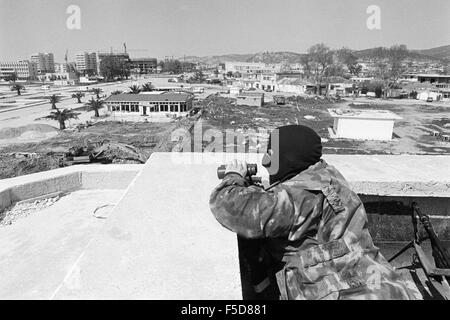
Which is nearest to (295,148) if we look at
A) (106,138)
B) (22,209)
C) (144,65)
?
(22,209)

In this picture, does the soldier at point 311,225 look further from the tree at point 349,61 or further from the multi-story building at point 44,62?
the multi-story building at point 44,62

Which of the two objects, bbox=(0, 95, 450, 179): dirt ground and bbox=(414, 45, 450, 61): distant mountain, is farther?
bbox=(414, 45, 450, 61): distant mountain

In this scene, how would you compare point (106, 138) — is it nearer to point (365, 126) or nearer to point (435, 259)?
point (365, 126)

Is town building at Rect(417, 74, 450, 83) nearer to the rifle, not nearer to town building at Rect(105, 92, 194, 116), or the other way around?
town building at Rect(105, 92, 194, 116)

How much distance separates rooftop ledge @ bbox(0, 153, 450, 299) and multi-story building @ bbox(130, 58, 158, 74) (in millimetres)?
136826

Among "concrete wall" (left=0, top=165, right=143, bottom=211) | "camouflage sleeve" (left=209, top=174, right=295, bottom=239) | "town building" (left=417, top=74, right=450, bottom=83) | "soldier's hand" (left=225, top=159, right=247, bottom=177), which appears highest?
"town building" (left=417, top=74, right=450, bottom=83)

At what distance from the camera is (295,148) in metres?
1.65

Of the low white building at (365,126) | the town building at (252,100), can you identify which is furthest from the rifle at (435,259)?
the town building at (252,100)

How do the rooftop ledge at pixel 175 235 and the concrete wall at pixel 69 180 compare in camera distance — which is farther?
the concrete wall at pixel 69 180

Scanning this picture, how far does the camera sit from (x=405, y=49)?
240 ft

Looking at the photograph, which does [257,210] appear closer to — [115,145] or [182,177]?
[182,177]

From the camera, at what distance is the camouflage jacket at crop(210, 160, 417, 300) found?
4.91 ft

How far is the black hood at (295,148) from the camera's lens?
5.41 feet

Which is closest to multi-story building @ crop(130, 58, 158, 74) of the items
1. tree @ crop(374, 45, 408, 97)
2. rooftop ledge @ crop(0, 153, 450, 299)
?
tree @ crop(374, 45, 408, 97)
